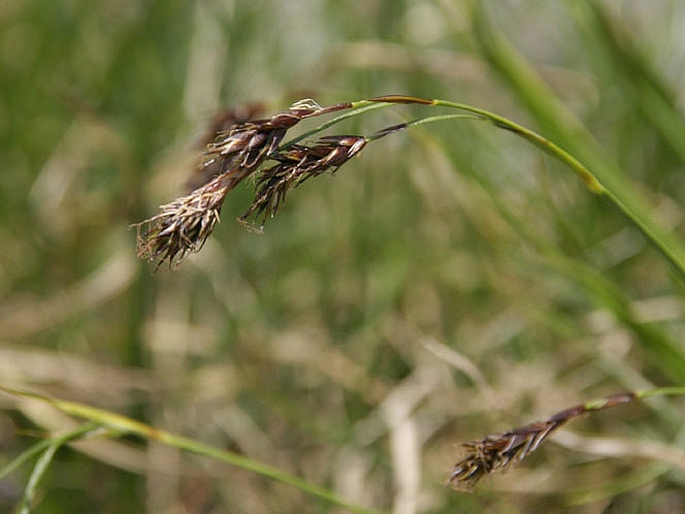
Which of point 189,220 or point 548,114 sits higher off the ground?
point 548,114

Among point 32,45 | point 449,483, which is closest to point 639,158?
point 449,483

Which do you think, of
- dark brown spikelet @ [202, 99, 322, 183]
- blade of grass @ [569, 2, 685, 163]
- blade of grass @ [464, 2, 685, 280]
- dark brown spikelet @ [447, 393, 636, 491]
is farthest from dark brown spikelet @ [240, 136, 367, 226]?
blade of grass @ [569, 2, 685, 163]

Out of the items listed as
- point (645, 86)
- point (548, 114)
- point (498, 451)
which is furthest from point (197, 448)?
point (645, 86)

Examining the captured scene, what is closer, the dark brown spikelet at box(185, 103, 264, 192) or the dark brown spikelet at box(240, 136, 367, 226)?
the dark brown spikelet at box(240, 136, 367, 226)

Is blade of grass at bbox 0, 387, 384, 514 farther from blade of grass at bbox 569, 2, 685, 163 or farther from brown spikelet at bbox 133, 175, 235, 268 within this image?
blade of grass at bbox 569, 2, 685, 163

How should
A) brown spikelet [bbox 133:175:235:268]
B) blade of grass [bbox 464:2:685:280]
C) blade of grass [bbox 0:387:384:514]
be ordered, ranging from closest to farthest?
brown spikelet [bbox 133:175:235:268] < blade of grass [bbox 0:387:384:514] < blade of grass [bbox 464:2:685:280]

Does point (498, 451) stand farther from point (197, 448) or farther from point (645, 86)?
point (645, 86)

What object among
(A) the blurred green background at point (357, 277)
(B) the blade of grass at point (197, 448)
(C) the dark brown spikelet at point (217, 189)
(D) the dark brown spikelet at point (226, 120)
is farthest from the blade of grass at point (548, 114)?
(C) the dark brown spikelet at point (217, 189)
